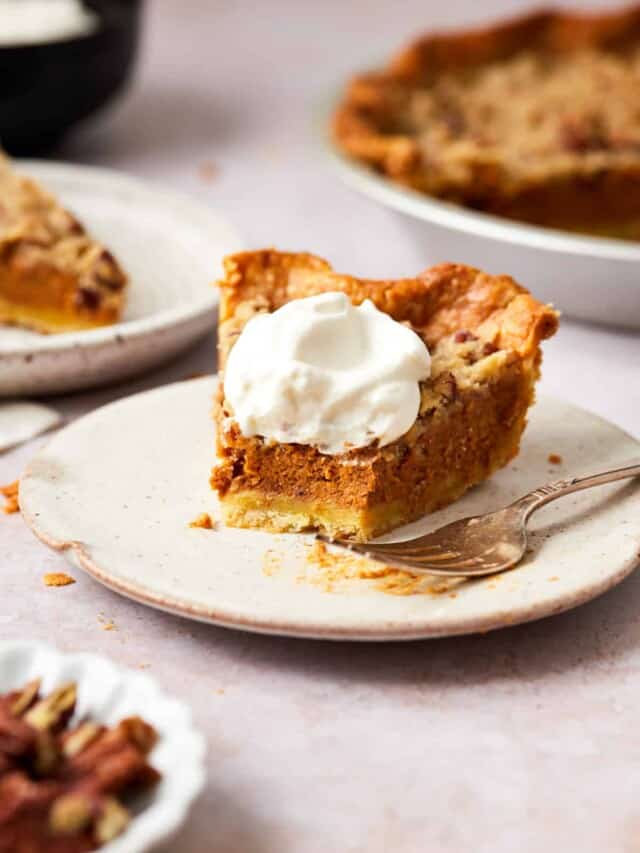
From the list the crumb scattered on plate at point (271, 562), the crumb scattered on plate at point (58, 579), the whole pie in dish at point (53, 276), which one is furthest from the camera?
the whole pie in dish at point (53, 276)

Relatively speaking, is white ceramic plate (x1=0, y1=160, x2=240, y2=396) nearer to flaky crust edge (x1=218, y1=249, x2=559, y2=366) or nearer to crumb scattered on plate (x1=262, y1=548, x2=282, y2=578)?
flaky crust edge (x1=218, y1=249, x2=559, y2=366)

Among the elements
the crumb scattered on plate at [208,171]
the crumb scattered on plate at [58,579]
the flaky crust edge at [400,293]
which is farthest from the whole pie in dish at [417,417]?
the crumb scattered on plate at [208,171]

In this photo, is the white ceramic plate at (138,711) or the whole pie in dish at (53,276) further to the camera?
the whole pie in dish at (53,276)

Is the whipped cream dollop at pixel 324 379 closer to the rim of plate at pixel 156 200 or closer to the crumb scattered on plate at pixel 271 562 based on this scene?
the crumb scattered on plate at pixel 271 562

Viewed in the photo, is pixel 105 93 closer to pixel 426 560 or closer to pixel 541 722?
pixel 426 560

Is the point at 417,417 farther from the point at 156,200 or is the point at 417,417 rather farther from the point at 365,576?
the point at 156,200

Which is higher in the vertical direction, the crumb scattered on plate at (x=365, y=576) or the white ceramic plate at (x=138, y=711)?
the white ceramic plate at (x=138, y=711)

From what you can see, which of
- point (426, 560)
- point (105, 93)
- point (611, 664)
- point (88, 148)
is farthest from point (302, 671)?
point (88, 148)
